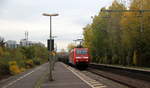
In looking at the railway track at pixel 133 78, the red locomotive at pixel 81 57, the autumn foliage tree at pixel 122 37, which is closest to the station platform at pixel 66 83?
the railway track at pixel 133 78

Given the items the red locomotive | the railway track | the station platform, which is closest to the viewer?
the station platform

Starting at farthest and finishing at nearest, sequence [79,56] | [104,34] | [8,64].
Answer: [104,34]
[79,56]
[8,64]

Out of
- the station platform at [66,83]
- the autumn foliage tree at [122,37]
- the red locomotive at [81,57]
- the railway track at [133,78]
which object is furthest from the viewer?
the autumn foliage tree at [122,37]

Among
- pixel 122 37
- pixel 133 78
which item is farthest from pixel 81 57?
pixel 133 78

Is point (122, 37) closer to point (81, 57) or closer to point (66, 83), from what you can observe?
point (81, 57)

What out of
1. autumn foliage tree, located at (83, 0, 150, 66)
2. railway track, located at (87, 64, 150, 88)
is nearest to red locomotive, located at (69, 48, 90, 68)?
autumn foliage tree, located at (83, 0, 150, 66)

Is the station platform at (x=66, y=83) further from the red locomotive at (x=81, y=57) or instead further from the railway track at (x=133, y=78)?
the red locomotive at (x=81, y=57)

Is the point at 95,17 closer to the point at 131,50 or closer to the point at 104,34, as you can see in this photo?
the point at 104,34

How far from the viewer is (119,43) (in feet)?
222

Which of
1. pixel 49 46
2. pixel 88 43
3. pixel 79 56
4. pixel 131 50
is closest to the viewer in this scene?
pixel 49 46

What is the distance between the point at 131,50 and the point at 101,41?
21181mm

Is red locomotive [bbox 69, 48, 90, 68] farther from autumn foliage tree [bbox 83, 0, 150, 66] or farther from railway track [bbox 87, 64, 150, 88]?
railway track [bbox 87, 64, 150, 88]

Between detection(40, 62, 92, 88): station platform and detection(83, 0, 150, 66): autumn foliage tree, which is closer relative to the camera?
detection(40, 62, 92, 88): station platform

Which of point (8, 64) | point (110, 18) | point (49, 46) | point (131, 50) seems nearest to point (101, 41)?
point (110, 18)
